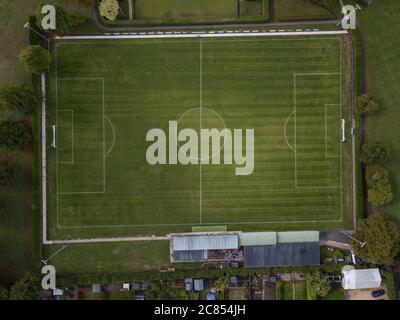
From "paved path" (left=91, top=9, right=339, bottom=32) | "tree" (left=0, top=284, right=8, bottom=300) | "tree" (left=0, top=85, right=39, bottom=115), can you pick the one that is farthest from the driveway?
"tree" (left=0, top=85, right=39, bottom=115)

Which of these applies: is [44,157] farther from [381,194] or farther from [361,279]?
[361,279]

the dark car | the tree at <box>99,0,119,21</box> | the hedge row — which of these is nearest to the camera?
the tree at <box>99,0,119,21</box>

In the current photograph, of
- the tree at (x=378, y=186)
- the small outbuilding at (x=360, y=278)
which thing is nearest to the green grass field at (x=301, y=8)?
the tree at (x=378, y=186)

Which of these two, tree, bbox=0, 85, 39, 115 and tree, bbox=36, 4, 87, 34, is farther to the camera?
tree, bbox=36, 4, 87, 34

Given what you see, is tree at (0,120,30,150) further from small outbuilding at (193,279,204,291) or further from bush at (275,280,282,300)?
bush at (275,280,282,300)

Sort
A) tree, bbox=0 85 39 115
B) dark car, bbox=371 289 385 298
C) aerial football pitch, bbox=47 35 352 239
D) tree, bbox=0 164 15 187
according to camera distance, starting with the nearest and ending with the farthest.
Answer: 1. tree, bbox=0 85 39 115
2. tree, bbox=0 164 15 187
3. aerial football pitch, bbox=47 35 352 239
4. dark car, bbox=371 289 385 298

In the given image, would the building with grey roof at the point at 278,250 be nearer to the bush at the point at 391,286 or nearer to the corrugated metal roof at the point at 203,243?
the corrugated metal roof at the point at 203,243

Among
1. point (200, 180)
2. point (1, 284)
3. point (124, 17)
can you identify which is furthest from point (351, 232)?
point (1, 284)
